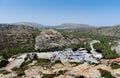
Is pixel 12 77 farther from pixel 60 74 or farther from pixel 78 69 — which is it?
pixel 78 69

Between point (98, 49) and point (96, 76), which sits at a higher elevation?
point (96, 76)

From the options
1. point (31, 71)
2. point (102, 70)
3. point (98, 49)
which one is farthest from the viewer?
point (98, 49)

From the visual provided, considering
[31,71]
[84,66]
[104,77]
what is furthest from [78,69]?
[31,71]

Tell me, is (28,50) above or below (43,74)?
below

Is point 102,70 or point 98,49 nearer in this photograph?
point 102,70

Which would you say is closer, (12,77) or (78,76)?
(78,76)

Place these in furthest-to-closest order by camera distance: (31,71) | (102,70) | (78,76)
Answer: (31,71)
(102,70)
(78,76)

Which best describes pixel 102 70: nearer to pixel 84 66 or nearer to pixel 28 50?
pixel 84 66

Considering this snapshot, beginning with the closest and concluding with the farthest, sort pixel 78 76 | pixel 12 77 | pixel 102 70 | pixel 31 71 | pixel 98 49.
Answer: pixel 78 76, pixel 102 70, pixel 12 77, pixel 31 71, pixel 98 49

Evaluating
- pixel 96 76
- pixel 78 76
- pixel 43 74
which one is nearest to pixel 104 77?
pixel 96 76
